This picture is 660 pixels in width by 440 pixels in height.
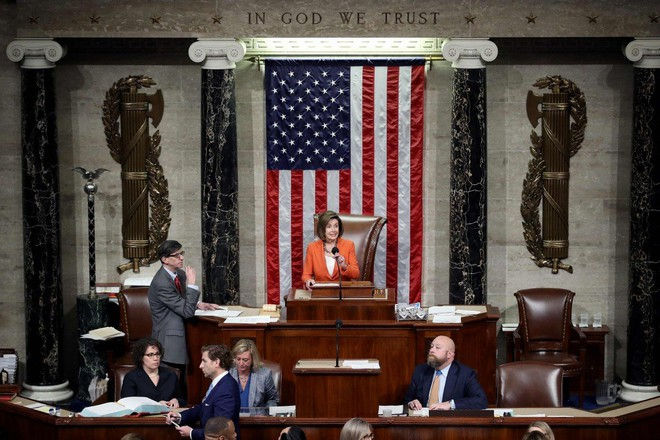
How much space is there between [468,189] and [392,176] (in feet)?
3.43

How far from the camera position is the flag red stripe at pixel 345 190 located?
14414 mm

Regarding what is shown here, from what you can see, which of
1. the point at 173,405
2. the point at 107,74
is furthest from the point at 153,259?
the point at 173,405

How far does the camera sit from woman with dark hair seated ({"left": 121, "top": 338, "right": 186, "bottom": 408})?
10.3 m

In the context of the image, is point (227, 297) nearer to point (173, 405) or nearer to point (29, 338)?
point (29, 338)

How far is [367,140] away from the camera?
47.1ft

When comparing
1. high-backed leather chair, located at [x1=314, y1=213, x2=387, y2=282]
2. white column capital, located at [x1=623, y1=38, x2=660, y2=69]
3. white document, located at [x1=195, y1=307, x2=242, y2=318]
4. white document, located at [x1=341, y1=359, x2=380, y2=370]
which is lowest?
white document, located at [x1=341, y1=359, x2=380, y2=370]

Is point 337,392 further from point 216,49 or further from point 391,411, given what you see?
point 216,49

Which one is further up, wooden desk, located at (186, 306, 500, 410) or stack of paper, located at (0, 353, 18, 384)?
wooden desk, located at (186, 306, 500, 410)

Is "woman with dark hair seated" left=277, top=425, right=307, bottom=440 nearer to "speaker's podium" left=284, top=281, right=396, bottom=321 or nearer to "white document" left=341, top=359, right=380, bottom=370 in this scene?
"white document" left=341, top=359, right=380, bottom=370

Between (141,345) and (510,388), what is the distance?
327 centimetres

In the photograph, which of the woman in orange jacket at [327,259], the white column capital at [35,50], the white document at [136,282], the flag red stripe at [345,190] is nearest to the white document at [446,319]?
the woman in orange jacket at [327,259]

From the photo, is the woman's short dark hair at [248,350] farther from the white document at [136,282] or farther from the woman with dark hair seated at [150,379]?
the white document at [136,282]

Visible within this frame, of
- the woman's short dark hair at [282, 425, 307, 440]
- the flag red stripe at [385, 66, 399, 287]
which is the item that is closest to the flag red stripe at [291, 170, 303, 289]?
the flag red stripe at [385, 66, 399, 287]

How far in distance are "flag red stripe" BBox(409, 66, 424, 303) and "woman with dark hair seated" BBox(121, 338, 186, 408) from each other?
483cm
